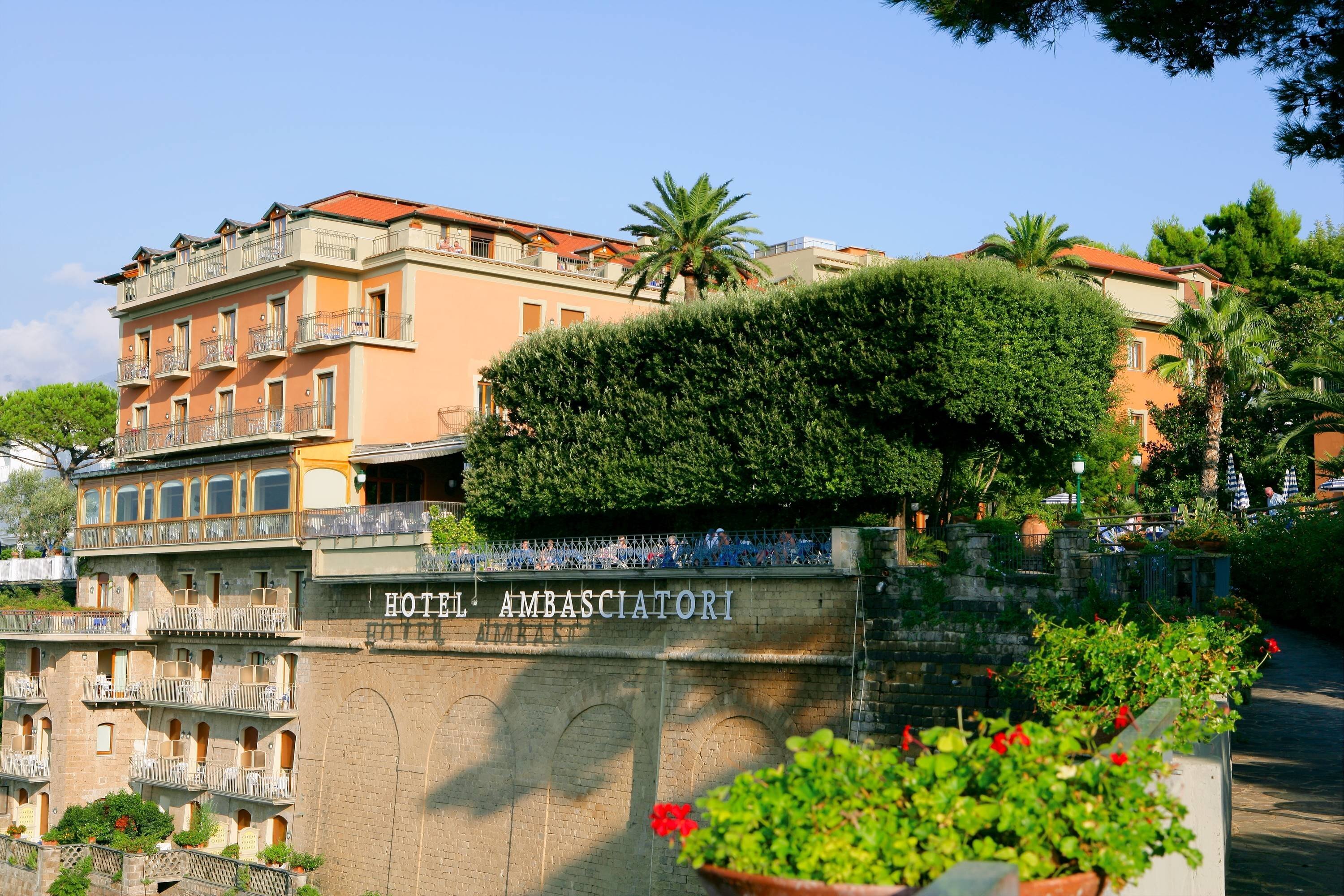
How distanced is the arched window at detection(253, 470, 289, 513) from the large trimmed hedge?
8.36 m

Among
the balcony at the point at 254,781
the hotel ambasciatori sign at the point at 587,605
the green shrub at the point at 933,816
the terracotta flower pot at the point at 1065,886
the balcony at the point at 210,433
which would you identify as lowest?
the balcony at the point at 254,781

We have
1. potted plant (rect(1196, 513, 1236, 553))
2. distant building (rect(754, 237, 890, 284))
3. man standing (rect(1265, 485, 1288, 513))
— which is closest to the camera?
potted plant (rect(1196, 513, 1236, 553))

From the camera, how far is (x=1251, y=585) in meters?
28.1

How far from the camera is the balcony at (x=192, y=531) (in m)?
36.1

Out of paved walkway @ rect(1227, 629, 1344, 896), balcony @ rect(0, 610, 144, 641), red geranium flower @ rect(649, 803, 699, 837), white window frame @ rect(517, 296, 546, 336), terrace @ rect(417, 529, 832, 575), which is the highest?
white window frame @ rect(517, 296, 546, 336)

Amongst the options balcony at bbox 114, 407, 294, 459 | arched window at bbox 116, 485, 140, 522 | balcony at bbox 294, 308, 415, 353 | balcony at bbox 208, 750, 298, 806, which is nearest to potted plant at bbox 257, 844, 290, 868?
balcony at bbox 208, 750, 298, 806

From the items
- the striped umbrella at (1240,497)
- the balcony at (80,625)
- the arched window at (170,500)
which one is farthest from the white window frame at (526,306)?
the striped umbrella at (1240,497)

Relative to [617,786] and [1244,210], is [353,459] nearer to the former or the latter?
[617,786]

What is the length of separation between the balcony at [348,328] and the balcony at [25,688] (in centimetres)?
1434

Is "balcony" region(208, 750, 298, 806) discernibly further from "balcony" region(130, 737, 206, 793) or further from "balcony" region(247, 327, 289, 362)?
"balcony" region(247, 327, 289, 362)

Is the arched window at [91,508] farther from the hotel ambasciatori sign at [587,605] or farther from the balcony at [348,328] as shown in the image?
the hotel ambasciatori sign at [587,605]

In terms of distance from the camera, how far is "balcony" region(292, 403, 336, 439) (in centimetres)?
3703

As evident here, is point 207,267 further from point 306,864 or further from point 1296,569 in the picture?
point 1296,569

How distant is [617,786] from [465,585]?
6685 mm
